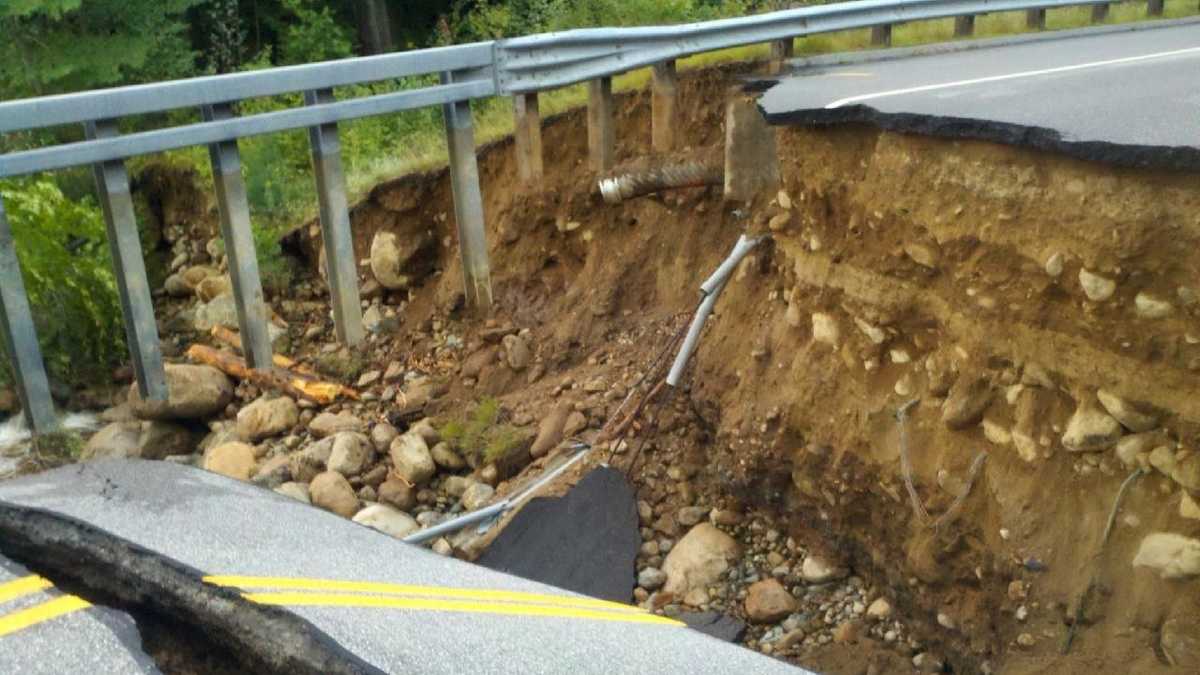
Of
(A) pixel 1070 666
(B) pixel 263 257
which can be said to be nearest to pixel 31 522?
(A) pixel 1070 666

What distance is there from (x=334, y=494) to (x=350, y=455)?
0.38 meters

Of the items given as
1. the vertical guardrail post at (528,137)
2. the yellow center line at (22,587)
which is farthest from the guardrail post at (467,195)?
the yellow center line at (22,587)

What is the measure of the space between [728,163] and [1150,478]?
3.18 meters

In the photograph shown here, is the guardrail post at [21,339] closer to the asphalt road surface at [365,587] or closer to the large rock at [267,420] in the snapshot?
the large rock at [267,420]

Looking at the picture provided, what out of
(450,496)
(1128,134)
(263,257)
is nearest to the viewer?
(1128,134)

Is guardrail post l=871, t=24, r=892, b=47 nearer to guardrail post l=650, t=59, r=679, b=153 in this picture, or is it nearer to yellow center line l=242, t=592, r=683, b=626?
guardrail post l=650, t=59, r=679, b=153

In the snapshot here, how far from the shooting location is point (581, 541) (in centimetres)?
556

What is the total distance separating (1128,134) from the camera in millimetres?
4281

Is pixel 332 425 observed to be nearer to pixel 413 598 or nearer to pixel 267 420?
pixel 267 420

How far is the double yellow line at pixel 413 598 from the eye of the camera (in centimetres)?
218

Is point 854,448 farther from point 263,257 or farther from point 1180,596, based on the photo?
point 263,257

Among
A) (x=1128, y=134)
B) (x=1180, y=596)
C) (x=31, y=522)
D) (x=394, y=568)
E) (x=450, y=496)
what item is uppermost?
(x=1128, y=134)

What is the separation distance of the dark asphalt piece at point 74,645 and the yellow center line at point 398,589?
27 cm

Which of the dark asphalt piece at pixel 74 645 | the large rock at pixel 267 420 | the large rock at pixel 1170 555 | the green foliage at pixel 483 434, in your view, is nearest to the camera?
the dark asphalt piece at pixel 74 645
